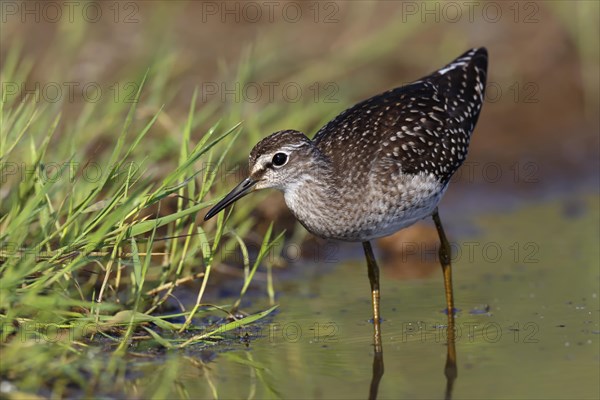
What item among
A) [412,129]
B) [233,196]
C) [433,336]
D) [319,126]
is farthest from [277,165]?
[319,126]

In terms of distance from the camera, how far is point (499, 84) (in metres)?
14.0

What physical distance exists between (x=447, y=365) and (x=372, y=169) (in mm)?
1672

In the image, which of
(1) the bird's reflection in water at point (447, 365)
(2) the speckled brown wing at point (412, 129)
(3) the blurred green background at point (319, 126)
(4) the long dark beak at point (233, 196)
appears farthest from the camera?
(2) the speckled brown wing at point (412, 129)

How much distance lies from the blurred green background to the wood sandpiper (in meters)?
0.45

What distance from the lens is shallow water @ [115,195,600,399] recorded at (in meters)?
6.94

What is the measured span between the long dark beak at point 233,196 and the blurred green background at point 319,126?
1.06 ft

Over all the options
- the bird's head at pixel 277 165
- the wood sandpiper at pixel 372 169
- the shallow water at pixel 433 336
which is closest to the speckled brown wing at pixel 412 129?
the wood sandpiper at pixel 372 169

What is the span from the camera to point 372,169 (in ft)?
27.2

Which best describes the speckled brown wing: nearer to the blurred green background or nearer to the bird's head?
the bird's head

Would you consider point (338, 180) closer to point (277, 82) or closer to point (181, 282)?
point (181, 282)

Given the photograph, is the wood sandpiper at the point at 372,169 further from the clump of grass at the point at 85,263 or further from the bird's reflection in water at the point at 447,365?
the clump of grass at the point at 85,263

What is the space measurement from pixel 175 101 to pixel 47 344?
6.54 m

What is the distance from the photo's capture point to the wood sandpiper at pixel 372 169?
8.05 m

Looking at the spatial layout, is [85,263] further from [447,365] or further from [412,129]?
[412,129]
